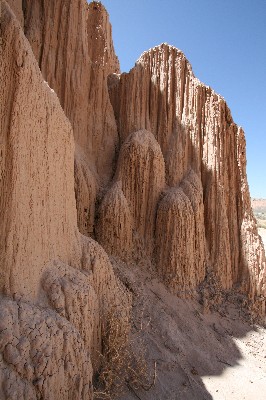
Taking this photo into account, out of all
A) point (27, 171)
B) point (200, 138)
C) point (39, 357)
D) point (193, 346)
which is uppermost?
point (200, 138)

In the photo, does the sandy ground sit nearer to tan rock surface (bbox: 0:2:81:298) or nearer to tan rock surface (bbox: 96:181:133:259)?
tan rock surface (bbox: 96:181:133:259)

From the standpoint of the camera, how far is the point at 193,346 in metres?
7.78

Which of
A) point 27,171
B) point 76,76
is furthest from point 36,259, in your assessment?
point 76,76

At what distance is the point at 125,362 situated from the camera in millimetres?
6012

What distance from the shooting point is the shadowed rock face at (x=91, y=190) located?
421cm

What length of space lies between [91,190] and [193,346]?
515 cm

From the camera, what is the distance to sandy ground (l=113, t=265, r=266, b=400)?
6.38 m

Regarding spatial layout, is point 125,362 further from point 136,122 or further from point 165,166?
point 136,122

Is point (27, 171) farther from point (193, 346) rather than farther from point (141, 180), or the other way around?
point (193, 346)

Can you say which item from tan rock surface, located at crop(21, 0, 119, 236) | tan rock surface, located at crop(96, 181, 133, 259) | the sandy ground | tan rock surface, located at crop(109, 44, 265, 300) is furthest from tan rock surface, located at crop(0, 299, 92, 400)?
tan rock surface, located at crop(109, 44, 265, 300)

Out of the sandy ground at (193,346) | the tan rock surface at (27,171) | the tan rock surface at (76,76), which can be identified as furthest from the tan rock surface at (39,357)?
the tan rock surface at (76,76)

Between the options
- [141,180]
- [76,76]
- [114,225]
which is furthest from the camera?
[76,76]

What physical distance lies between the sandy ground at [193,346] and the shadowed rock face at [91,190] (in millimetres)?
695

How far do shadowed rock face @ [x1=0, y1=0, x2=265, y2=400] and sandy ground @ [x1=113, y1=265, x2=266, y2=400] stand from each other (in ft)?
2.28
